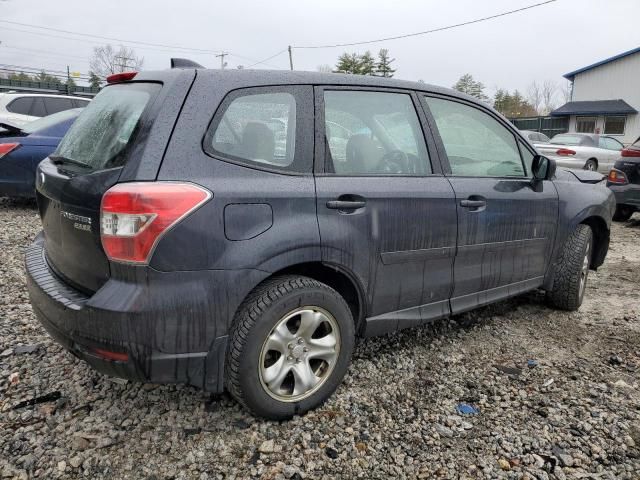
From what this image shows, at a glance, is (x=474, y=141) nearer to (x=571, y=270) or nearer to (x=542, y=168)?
(x=542, y=168)

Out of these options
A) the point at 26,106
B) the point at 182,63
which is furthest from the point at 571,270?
the point at 26,106

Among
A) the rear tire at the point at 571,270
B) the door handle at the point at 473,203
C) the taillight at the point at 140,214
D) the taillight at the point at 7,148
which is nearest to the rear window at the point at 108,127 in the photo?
the taillight at the point at 140,214

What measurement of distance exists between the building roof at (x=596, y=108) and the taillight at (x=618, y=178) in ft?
93.1

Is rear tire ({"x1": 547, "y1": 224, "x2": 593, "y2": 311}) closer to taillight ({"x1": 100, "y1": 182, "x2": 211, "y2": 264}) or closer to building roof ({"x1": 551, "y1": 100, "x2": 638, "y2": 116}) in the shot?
taillight ({"x1": 100, "y1": 182, "x2": 211, "y2": 264})

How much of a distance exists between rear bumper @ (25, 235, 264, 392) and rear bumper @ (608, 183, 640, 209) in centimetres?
757

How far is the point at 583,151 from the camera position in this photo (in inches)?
583

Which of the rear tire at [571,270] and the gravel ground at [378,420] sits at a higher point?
the rear tire at [571,270]

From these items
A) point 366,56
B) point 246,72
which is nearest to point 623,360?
point 246,72

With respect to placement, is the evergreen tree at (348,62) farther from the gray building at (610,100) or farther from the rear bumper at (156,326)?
the rear bumper at (156,326)

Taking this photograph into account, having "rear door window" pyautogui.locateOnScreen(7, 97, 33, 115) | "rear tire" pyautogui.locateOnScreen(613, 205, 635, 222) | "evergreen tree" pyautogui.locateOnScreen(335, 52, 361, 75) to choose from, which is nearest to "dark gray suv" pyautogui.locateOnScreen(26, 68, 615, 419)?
"rear tire" pyautogui.locateOnScreen(613, 205, 635, 222)

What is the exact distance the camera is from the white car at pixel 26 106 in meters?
8.80

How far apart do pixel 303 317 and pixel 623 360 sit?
2.33 metres

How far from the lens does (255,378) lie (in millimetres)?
2352

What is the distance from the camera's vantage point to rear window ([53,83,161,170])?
2.30 meters
